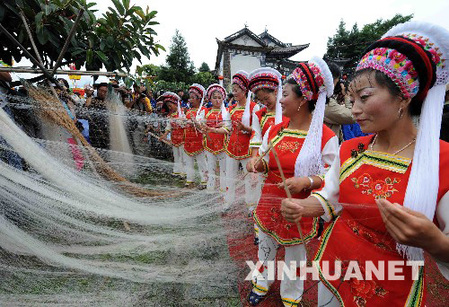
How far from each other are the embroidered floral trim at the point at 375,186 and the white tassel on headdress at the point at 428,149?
0.09 metres

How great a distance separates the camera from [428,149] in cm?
116

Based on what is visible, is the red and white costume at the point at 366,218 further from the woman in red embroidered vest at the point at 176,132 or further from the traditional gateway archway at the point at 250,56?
the traditional gateway archway at the point at 250,56

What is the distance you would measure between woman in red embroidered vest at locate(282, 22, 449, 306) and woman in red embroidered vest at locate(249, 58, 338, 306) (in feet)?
1.91

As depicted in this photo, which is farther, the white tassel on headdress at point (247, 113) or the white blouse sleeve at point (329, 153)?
the white tassel on headdress at point (247, 113)

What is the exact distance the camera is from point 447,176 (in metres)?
1.12

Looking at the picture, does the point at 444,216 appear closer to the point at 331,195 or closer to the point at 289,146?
the point at 331,195

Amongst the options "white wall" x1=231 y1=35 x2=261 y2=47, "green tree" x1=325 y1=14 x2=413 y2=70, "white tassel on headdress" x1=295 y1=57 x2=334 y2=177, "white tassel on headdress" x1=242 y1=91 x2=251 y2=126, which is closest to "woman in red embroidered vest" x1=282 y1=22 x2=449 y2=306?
"white tassel on headdress" x1=295 y1=57 x2=334 y2=177

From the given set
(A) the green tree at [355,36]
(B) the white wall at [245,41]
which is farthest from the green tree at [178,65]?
(A) the green tree at [355,36]

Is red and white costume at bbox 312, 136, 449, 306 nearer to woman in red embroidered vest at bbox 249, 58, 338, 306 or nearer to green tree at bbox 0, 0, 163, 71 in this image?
woman in red embroidered vest at bbox 249, 58, 338, 306

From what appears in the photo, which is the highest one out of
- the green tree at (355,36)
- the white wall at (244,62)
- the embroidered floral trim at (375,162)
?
the green tree at (355,36)

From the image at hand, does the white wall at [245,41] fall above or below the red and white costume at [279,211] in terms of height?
above

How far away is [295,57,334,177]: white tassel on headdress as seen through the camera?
6.86ft

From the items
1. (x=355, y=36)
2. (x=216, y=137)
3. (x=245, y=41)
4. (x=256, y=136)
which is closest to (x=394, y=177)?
(x=256, y=136)

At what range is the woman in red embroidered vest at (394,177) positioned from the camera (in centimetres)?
111
